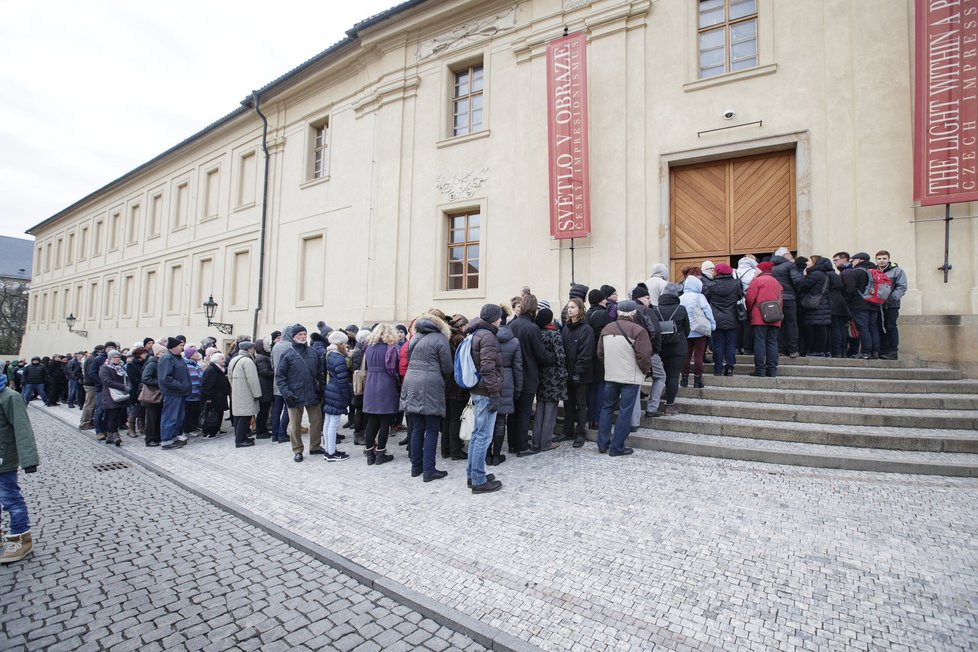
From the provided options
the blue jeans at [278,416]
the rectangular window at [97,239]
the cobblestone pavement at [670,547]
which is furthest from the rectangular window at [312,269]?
the rectangular window at [97,239]

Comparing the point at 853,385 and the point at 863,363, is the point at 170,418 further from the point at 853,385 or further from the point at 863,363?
the point at 863,363

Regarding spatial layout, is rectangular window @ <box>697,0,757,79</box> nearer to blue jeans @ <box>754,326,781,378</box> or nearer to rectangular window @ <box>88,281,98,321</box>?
blue jeans @ <box>754,326,781,378</box>

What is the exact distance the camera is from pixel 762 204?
902cm

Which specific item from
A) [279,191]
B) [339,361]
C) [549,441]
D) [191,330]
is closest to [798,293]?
[549,441]

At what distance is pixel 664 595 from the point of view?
2771mm

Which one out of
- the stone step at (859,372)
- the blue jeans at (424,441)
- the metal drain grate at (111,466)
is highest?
the stone step at (859,372)

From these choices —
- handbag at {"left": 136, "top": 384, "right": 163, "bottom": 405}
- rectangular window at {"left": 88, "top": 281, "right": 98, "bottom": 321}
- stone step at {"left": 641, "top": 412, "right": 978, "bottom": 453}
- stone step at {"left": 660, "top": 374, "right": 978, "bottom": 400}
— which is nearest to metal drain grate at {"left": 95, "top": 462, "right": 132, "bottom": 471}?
handbag at {"left": 136, "top": 384, "right": 163, "bottom": 405}

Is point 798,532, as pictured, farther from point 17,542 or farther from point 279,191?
point 279,191

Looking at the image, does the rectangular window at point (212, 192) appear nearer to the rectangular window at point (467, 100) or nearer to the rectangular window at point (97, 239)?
the rectangular window at point (467, 100)

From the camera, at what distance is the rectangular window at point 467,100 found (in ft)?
39.7

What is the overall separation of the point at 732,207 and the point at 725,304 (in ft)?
11.7

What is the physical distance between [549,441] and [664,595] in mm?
3299

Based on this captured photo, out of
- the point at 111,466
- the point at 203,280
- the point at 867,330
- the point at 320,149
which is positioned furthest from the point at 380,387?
the point at 203,280

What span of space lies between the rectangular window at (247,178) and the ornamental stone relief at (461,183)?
29.6 ft
